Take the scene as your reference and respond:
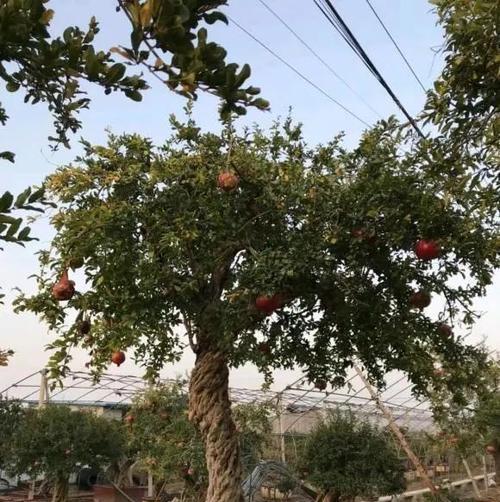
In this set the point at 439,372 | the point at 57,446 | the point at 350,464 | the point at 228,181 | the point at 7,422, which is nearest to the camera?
the point at 228,181

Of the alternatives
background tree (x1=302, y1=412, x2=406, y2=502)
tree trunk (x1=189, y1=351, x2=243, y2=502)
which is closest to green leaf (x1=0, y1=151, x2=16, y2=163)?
tree trunk (x1=189, y1=351, x2=243, y2=502)

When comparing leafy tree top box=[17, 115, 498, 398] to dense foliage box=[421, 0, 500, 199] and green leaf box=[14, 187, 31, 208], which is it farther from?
green leaf box=[14, 187, 31, 208]

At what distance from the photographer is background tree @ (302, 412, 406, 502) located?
7660mm

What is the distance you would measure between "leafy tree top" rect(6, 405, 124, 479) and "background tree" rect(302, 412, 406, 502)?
14.2ft

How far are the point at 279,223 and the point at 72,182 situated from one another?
1.36 meters

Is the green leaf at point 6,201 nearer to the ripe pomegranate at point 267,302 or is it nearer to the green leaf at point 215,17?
the green leaf at point 215,17

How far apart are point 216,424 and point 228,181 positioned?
1.53 m

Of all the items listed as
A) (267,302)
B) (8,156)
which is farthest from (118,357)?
(8,156)

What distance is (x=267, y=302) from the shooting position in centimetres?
351

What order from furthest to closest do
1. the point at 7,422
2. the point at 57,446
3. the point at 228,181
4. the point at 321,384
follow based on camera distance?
the point at 7,422, the point at 57,446, the point at 321,384, the point at 228,181

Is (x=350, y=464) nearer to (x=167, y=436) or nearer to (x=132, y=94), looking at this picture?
(x=167, y=436)

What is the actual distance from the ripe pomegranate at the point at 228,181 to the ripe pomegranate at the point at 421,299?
125 cm

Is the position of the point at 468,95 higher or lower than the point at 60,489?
higher

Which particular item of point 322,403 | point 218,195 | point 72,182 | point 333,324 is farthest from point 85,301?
point 322,403
